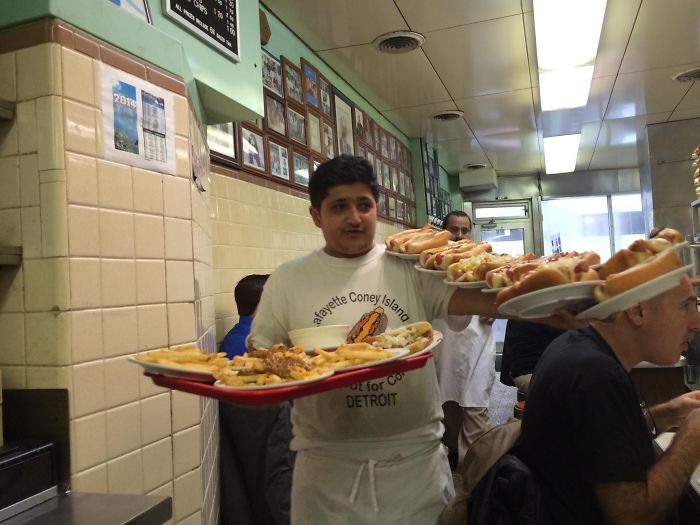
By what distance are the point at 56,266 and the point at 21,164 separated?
0.89 ft

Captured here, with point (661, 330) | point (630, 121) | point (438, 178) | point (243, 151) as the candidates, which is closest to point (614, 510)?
point (661, 330)

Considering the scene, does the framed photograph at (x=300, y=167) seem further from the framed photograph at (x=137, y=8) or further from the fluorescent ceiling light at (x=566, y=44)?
the framed photograph at (x=137, y=8)

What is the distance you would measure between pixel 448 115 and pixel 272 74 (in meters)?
2.83

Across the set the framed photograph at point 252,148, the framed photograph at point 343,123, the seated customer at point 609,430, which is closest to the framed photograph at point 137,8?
the framed photograph at point 252,148

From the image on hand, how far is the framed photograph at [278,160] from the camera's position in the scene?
10.4 ft

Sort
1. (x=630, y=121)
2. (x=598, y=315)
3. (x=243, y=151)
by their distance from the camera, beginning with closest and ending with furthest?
(x=598, y=315)
(x=243, y=151)
(x=630, y=121)

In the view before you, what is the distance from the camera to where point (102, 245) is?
4.63 feet

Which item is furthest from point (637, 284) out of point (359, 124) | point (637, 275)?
point (359, 124)

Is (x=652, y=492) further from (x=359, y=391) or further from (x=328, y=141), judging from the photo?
(x=328, y=141)

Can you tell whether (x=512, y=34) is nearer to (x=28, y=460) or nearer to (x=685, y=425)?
(x=685, y=425)

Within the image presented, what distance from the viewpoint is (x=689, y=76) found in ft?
15.8

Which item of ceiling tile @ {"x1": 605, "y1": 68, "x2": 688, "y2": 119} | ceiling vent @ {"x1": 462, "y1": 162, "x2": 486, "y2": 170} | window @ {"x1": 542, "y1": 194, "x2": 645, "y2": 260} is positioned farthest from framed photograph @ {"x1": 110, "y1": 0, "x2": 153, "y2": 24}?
window @ {"x1": 542, "y1": 194, "x2": 645, "y2": 260}

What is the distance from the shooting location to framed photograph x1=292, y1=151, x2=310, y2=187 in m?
3.47

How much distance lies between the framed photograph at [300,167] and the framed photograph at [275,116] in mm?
192
